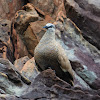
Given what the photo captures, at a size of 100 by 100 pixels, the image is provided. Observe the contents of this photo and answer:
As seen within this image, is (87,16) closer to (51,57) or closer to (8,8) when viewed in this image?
(51,57)

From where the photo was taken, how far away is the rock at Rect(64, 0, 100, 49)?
3773 millimetres

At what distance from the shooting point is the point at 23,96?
6.55 feet

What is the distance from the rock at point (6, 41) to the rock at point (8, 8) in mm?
301

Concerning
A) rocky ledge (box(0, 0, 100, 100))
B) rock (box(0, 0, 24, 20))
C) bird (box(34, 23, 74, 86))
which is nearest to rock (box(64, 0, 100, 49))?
rocky ledge (box(0, 0, 100, 100))

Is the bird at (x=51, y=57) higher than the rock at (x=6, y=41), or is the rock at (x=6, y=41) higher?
the bird at (x=51, y=57)

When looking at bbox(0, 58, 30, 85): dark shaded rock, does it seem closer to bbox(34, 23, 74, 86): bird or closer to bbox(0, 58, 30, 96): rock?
bbox(0, 58, 30, 96): rock

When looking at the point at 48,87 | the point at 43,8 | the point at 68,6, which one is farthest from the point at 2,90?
the point at 43,8

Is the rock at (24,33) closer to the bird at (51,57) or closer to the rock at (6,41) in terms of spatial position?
the rock at (6,41)

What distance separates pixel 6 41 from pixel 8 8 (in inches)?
42.9

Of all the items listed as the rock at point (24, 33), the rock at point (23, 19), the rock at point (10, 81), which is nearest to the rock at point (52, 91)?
the rock at point (10, 81)

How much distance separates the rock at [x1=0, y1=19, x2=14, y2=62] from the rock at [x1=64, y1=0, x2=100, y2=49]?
5.40 ft

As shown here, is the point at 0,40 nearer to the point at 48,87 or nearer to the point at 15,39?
the point at 15,39

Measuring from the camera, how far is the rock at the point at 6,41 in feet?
14.1

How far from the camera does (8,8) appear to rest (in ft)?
16.8
